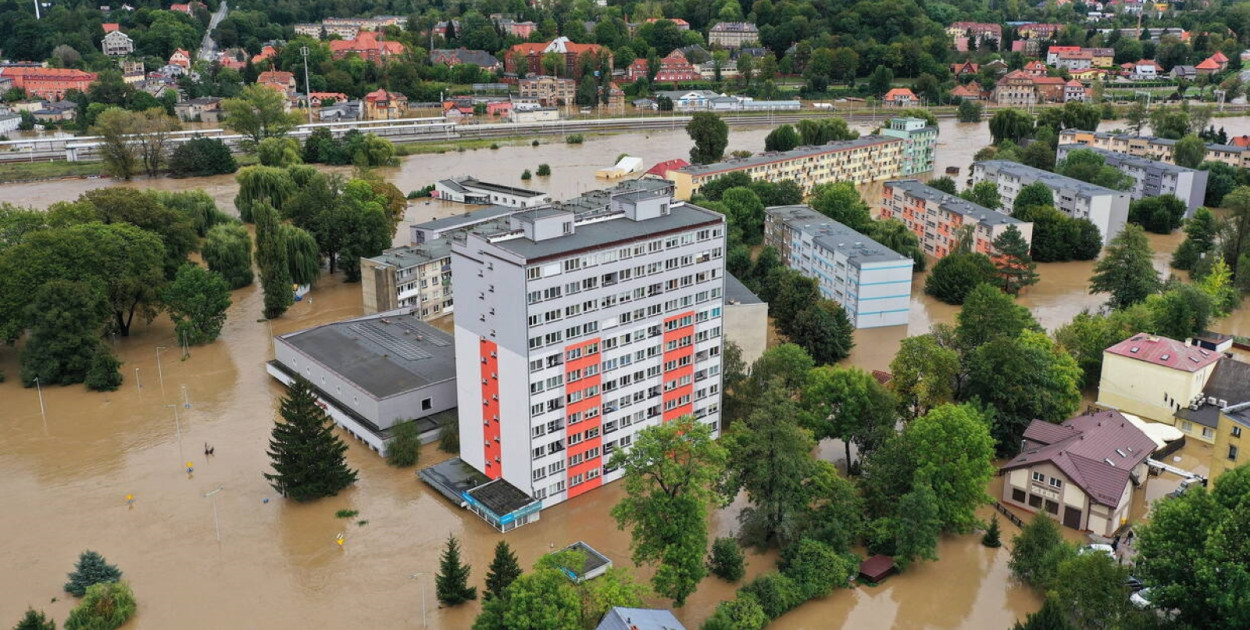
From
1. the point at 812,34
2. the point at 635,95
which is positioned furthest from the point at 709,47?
the point at 635,95

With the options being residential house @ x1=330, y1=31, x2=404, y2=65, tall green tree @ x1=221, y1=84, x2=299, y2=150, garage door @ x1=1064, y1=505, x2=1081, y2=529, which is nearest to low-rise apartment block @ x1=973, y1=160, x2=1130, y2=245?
garage door @ x1=1064, y1=505, x2=1081, y2=529

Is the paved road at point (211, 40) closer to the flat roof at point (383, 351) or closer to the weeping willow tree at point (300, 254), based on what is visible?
the weeping willow tree at point (300, 254)

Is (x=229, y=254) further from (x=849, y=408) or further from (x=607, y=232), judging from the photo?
(x=849, y=408)

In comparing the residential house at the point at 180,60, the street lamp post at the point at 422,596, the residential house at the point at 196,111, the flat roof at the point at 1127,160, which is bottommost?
the street lamp post at the point at 422,596

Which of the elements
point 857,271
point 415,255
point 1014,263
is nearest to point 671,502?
point 857,271

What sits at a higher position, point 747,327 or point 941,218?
point 941,218

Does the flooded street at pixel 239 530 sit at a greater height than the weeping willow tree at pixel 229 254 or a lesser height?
lesser

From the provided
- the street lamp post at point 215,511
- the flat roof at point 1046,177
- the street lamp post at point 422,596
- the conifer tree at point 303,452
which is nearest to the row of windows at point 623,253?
the conifer tree at point 303,452
